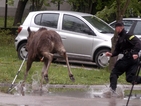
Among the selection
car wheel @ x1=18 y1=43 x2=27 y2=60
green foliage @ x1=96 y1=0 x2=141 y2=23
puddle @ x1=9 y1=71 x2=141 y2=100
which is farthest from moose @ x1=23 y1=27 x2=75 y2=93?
car wheel @ x1=18 y1=43 x2=27 y2=60

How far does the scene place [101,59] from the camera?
602 inches

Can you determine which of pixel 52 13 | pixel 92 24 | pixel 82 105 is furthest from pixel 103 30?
pixel 82 105

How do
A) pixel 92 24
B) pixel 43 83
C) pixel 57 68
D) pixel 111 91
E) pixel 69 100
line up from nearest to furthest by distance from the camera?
pixel 69 100
pixel 111 91
pixel 43 83
pixel 57 68
pixel 92 24

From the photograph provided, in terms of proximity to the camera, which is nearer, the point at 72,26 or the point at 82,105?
the point at 82,105

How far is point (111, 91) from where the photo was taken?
34.9ft

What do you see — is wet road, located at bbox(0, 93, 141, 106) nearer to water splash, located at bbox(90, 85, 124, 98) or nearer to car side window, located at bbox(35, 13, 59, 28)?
water splash, located at bbox(90, 85, 124, 98)

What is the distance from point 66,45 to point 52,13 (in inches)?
54.1

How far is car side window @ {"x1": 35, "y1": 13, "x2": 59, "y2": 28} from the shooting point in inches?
646

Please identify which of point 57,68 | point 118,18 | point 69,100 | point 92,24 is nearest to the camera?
point 69,100

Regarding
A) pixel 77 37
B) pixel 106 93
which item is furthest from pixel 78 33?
pixel 106 93

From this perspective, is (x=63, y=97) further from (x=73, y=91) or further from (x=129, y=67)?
(x=129, y=67)

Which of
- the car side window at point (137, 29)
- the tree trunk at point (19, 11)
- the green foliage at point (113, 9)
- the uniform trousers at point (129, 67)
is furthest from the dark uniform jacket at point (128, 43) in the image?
the tree trunk at point (19, 11)

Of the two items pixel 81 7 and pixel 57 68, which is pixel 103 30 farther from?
pixel 81 7

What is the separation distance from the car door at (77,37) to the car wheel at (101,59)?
0.32 metres
